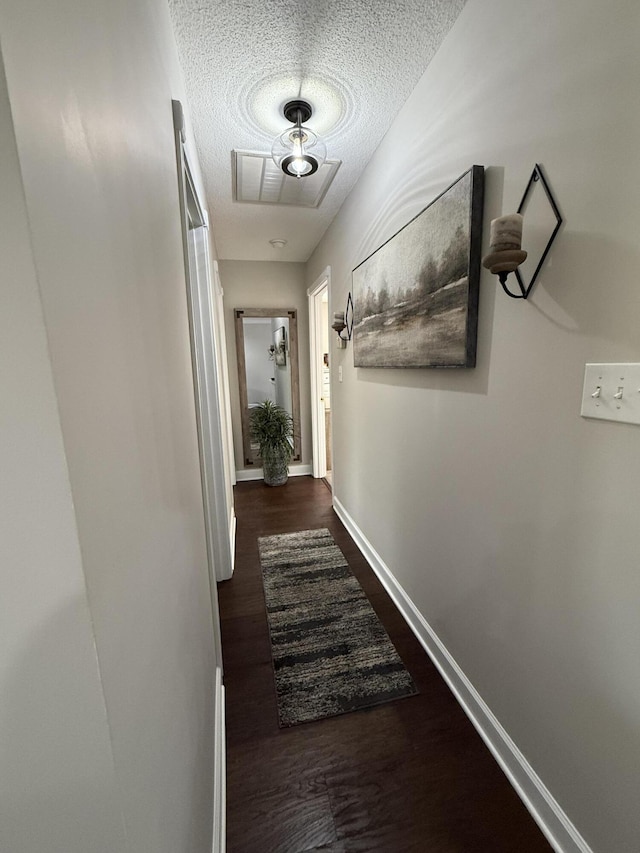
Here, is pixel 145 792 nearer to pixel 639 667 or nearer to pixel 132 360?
pixel 132 360

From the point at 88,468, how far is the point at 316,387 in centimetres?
362

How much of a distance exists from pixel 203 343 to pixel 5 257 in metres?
1.70

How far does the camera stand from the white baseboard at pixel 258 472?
4035 millimetres

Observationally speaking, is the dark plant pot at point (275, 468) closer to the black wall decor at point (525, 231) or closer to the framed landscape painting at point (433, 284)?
the framed landscape painting at point (433, 284)

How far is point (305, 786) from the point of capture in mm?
1119

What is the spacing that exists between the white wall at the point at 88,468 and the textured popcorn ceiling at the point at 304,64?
778 mm

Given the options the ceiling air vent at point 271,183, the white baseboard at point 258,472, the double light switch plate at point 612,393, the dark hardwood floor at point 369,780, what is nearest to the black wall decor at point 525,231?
the double light switch plate at point 612,393

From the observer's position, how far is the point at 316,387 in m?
3.93

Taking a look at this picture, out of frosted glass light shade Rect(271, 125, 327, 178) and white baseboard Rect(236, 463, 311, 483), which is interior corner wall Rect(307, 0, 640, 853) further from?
white baseboard Rect(236, 463, 311, 483)

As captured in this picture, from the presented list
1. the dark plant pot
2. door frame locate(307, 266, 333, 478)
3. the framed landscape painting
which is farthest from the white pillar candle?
the dark plant pot

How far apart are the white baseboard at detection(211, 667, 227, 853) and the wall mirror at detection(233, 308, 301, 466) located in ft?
9.36

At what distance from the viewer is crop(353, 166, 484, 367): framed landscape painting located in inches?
45.6

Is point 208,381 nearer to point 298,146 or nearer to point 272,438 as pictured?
point 298,146

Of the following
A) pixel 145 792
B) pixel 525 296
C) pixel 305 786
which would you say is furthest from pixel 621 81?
pixel 305 786
